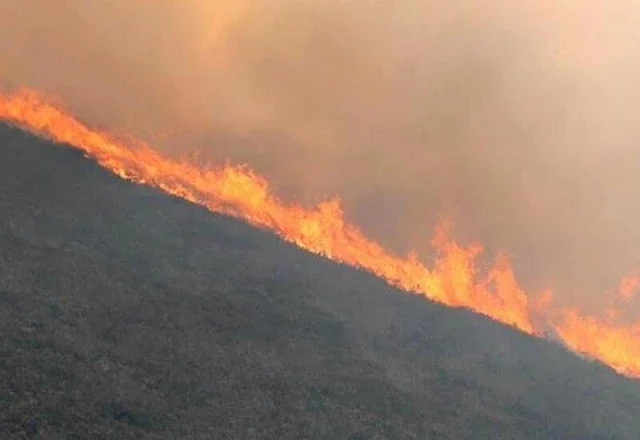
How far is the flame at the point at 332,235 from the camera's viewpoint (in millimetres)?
38875

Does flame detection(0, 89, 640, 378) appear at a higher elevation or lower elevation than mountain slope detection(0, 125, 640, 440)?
higher

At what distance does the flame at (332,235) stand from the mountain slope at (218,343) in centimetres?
163

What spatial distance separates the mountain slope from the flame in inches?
64.2

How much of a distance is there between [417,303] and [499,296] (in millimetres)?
9191

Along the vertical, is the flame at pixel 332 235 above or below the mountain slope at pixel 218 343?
above

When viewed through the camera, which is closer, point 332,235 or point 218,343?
point 218,343

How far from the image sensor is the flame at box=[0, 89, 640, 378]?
38.9m

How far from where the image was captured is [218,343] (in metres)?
28.6

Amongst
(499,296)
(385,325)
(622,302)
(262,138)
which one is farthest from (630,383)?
(262,138)

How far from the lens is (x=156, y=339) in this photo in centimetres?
2705

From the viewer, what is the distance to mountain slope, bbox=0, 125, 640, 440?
2319 centimetres

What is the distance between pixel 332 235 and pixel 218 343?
15346 mm

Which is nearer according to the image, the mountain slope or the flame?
the mountain slope

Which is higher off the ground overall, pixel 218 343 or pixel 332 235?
pixel 332 235
